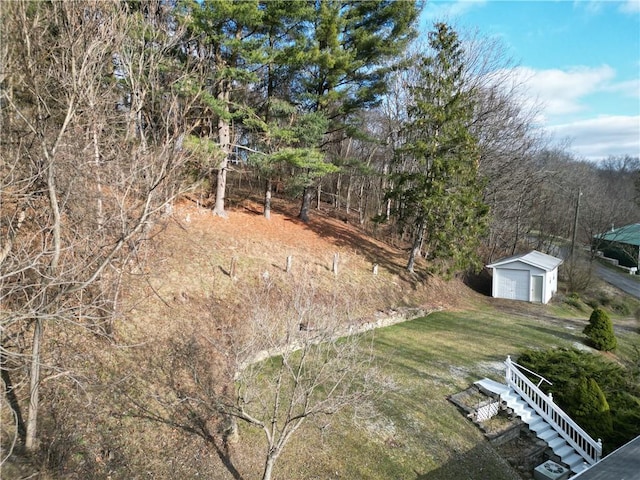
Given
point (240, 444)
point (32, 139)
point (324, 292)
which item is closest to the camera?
point (32, 139)

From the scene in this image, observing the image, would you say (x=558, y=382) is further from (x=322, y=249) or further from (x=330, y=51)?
(x=330, y=51)

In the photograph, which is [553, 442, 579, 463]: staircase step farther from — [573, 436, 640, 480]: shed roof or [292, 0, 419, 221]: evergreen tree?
[292, 0, 419, 221]: evergreen tree

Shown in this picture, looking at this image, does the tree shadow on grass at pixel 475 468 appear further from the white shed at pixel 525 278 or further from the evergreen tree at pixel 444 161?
the white shed at pixel 525 278

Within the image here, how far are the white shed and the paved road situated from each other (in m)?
11.6

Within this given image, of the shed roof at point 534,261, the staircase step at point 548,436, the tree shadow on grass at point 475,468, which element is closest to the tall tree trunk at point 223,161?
the tree shadow on grass at point 475,468

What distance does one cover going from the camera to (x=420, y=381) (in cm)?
1067

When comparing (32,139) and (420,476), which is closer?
(32,139)

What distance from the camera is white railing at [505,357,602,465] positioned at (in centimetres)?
906

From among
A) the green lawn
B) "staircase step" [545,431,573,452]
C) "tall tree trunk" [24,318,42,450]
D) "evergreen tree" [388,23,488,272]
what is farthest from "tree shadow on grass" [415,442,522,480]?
"evergreen tree" [388,23,488,272]

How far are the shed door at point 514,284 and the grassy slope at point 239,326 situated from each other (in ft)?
14.3

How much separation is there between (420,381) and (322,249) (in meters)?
8.45

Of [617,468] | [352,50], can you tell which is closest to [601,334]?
[617,468]

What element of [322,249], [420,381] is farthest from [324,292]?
[420,381]

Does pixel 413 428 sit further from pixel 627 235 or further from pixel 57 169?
pixel 627 235
